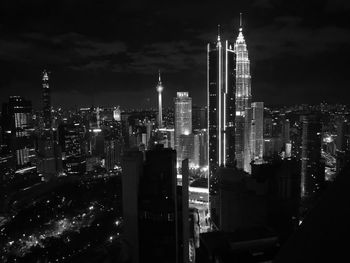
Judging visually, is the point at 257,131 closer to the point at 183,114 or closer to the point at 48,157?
the point at 183,114

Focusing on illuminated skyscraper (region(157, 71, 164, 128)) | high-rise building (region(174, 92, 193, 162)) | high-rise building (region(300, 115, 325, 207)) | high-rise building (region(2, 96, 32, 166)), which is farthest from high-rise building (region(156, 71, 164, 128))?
high-rise building (region(300, 115, 325, 207))

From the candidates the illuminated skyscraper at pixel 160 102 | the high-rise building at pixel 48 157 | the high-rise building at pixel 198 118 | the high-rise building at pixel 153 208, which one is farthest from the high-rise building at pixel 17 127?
the high-rise building at pixel 153 208

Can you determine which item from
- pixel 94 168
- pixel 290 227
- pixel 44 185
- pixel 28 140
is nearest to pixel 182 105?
pixel 94 168

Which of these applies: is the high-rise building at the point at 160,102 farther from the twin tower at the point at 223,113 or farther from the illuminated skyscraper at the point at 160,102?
the twin tower at the point at 223,113

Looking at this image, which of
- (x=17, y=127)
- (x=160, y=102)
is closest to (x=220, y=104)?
(x=160, y=102)

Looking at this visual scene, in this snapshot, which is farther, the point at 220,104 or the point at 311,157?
the point at 220,104

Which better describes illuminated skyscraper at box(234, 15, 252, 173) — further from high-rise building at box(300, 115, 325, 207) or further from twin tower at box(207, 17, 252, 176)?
high-rise building at box(300, 115, 325, 207)
